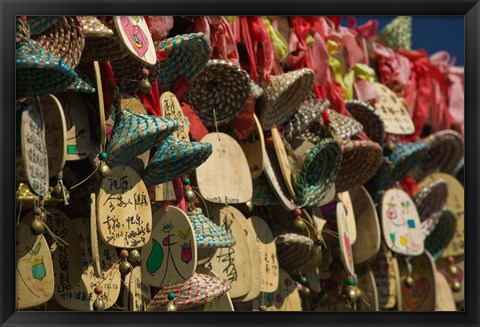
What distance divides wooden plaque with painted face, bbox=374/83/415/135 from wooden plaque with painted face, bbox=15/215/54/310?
1.29 meters

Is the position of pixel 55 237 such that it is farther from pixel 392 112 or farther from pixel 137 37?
pixel 392 112

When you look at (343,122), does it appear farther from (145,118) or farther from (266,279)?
(145,118)

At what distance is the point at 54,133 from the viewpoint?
1.72 metres

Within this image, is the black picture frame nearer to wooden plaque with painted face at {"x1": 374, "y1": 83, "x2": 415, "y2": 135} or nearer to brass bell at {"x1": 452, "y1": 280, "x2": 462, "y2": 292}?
wooden plaque with painted face at {"x1": 374, "y1": 83, "x2": 415, "y2": 135}

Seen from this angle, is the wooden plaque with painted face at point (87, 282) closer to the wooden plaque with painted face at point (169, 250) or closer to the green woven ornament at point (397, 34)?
the wooden plaque with painted face at point (169, 250)

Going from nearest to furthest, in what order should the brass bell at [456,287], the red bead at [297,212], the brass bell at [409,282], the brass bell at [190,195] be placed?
the brass bell at [190,195] → the red bead at [297,212] → the brass bell at [409,282] → the brass bell at [456,287]

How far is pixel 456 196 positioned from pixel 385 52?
0.45 metres

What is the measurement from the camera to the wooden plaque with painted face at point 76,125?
178 cm

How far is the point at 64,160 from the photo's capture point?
171 cm

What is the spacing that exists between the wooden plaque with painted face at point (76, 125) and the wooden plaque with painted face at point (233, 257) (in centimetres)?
37

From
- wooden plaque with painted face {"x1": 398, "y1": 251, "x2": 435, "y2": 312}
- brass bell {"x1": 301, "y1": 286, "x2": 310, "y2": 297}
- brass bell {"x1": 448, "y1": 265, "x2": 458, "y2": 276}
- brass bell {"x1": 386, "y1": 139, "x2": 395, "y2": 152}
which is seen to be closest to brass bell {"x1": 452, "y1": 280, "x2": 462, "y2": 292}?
brass bell {"x1": 448, "y1": 265, "x2": 458, "y2": 276}

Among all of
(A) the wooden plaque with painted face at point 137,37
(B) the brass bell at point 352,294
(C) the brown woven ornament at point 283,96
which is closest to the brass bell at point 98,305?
(A) the wooden plaque with painted face at point 137,37
